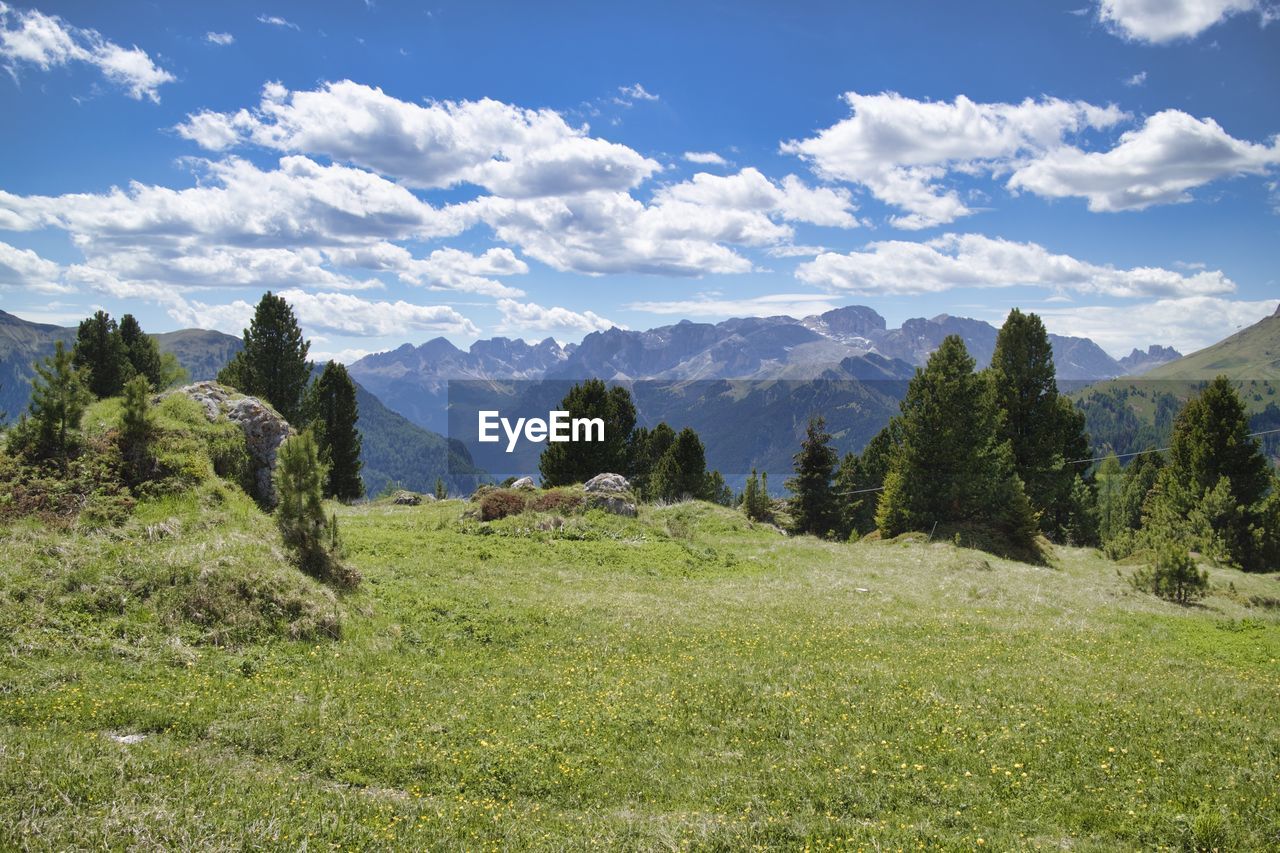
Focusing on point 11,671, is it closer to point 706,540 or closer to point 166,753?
point 166,753

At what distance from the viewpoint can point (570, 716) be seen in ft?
39.3

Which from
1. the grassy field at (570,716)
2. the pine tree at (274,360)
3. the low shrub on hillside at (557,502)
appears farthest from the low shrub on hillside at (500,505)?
the pine tree at (274,360)

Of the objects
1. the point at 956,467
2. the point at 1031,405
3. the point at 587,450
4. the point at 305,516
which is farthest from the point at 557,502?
the point at 1031,405

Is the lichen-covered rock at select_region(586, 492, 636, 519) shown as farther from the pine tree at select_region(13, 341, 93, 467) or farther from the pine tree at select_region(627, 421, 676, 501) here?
the pine tree at select_region(627, 421, 676, 501)

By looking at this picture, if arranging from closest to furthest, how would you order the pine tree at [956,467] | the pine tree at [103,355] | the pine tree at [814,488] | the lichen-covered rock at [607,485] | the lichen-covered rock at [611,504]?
the lichen-covered rock at [611,504], the lichen-covered rock at [607,485], the pine tree at [956,467], the pine tree at [103,355], the pine tree at [814,488]

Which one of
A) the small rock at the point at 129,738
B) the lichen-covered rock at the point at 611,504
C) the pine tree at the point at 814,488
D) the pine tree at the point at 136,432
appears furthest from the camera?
the pine tree at the point at 814,488

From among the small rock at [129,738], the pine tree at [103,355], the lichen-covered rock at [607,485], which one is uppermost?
the pine tree at [103,355]

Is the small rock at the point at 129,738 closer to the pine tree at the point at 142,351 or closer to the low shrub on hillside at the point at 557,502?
the low shrub on hillside at the point at 557,502

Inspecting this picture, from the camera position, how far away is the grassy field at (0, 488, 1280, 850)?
27.0ft

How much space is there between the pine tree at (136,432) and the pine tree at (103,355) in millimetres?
41066

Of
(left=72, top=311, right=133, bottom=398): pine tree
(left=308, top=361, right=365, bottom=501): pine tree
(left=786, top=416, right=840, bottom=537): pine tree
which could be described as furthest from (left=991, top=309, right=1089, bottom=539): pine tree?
(left=72, top=311, right=133, bottom=398): pine tree

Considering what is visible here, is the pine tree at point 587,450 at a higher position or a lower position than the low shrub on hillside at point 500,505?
higher

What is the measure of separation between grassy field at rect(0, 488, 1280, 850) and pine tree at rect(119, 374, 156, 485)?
6.14 feet

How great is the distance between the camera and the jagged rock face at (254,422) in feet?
81.8
